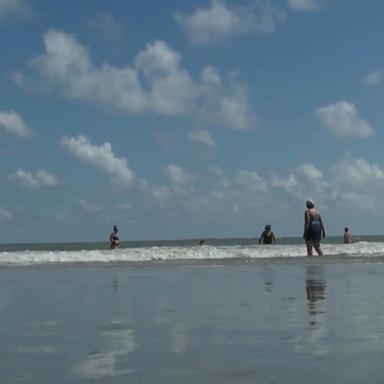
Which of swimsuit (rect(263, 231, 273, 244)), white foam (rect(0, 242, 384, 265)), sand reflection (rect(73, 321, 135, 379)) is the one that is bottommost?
sand reflection (rect(73, 321, 135, 379))

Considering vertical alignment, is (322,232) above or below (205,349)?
above

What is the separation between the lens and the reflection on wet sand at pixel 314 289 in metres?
8.92

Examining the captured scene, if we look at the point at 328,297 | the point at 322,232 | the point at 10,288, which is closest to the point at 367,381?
the point at 328,297

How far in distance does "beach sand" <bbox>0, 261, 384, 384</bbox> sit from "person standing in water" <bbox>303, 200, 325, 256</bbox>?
935 cm

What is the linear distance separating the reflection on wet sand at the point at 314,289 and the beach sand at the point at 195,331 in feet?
0.06

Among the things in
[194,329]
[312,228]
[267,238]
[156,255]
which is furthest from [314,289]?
[267,238]

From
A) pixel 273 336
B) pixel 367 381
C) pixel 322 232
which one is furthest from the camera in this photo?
pixel 322 232

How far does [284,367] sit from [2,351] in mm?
2652

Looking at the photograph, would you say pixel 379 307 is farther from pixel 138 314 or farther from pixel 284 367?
pixel 284 367

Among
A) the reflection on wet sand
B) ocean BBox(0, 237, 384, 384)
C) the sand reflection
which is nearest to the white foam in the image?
the reflection on wet sand

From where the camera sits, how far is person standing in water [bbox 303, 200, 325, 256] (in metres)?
23.5

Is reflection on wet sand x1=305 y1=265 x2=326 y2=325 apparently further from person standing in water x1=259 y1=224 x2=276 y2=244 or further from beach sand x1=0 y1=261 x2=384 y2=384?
person standing in water x1=259 y1=224 x2=276 y2=244

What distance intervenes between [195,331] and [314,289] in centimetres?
478

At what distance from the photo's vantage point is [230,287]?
12625 millimetres
